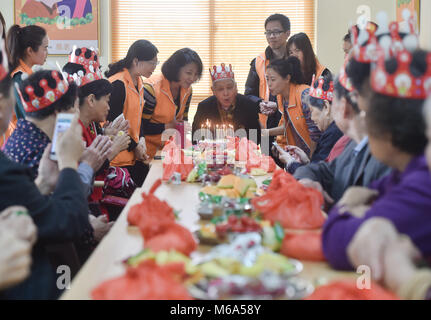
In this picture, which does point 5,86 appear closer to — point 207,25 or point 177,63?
point 177,63

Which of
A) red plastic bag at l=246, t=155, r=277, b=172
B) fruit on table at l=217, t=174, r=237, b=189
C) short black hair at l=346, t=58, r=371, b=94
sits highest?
short black hair at l=346, t=58, r=371, b=94

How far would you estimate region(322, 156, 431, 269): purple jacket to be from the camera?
1.07 metres

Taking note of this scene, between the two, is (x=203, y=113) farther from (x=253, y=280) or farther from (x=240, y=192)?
(x=253, y=280)

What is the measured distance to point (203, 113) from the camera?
4387 mm

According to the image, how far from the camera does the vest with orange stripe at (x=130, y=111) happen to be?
12.0 feet

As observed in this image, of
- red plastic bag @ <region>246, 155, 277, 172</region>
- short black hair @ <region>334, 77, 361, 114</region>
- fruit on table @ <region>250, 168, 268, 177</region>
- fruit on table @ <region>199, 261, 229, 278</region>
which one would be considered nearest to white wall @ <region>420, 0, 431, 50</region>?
red plastic bag @ <region>246, 155, 277, 172</region>

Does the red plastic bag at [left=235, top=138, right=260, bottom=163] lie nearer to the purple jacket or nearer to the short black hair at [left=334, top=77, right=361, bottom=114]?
the short black hair at [left=334, top=77, right=361, bottom=114]

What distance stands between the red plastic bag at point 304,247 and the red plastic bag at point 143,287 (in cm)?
37

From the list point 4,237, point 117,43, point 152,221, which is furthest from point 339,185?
point 117,43

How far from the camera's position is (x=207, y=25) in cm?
580

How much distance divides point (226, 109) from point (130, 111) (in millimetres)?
966

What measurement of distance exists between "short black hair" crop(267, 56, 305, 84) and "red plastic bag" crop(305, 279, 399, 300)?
3000 millimetres

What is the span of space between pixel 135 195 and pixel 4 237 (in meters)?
1.19

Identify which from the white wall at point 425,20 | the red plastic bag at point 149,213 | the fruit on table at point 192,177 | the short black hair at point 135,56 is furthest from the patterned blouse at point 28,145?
the white wall at point 425,20
